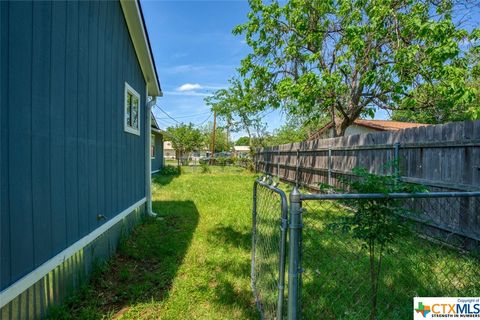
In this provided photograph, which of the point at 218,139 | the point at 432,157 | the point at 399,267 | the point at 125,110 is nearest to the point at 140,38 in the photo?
the point at 125,110

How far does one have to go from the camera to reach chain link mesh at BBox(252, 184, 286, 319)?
7.37 ft

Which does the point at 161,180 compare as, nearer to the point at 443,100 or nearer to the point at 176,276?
the point at 176,276

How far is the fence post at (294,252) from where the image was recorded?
1.64 meters

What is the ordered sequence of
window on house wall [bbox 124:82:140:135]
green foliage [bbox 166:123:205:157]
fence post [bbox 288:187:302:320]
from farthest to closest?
green foliage [bbox 166:123:205:157], window on house wall [bbox 124:82:140:135], fence post [bbox 288:187:302:320]

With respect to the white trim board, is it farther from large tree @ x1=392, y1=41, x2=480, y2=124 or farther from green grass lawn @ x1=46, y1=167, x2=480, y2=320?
large tree @ x1=392, y1=41, x2=480, y2=124

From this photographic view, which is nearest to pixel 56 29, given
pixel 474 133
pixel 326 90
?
pixel 474 133

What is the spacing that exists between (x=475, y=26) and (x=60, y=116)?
919 cm

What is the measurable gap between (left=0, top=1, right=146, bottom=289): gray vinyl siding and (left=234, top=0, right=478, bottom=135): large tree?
522 centimetres

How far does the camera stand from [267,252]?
2.57 m

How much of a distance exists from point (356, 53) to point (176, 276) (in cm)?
769

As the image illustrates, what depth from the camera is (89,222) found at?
10.7 ft

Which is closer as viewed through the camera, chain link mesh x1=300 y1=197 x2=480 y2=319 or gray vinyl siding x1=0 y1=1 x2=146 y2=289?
gray vinyl siding x1=0 y1=1 x2=146 y2=289

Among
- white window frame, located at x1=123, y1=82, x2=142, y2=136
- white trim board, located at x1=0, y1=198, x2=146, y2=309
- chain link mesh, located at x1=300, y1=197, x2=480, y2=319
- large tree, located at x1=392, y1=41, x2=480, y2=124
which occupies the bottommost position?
chain link mesh, located at x1=300, y1=197, x2=480, y2=319

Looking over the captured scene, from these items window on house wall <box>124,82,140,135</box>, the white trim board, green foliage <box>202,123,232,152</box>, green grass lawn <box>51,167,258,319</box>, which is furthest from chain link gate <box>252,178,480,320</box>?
green foliage <box>202,123,232,152</box>
